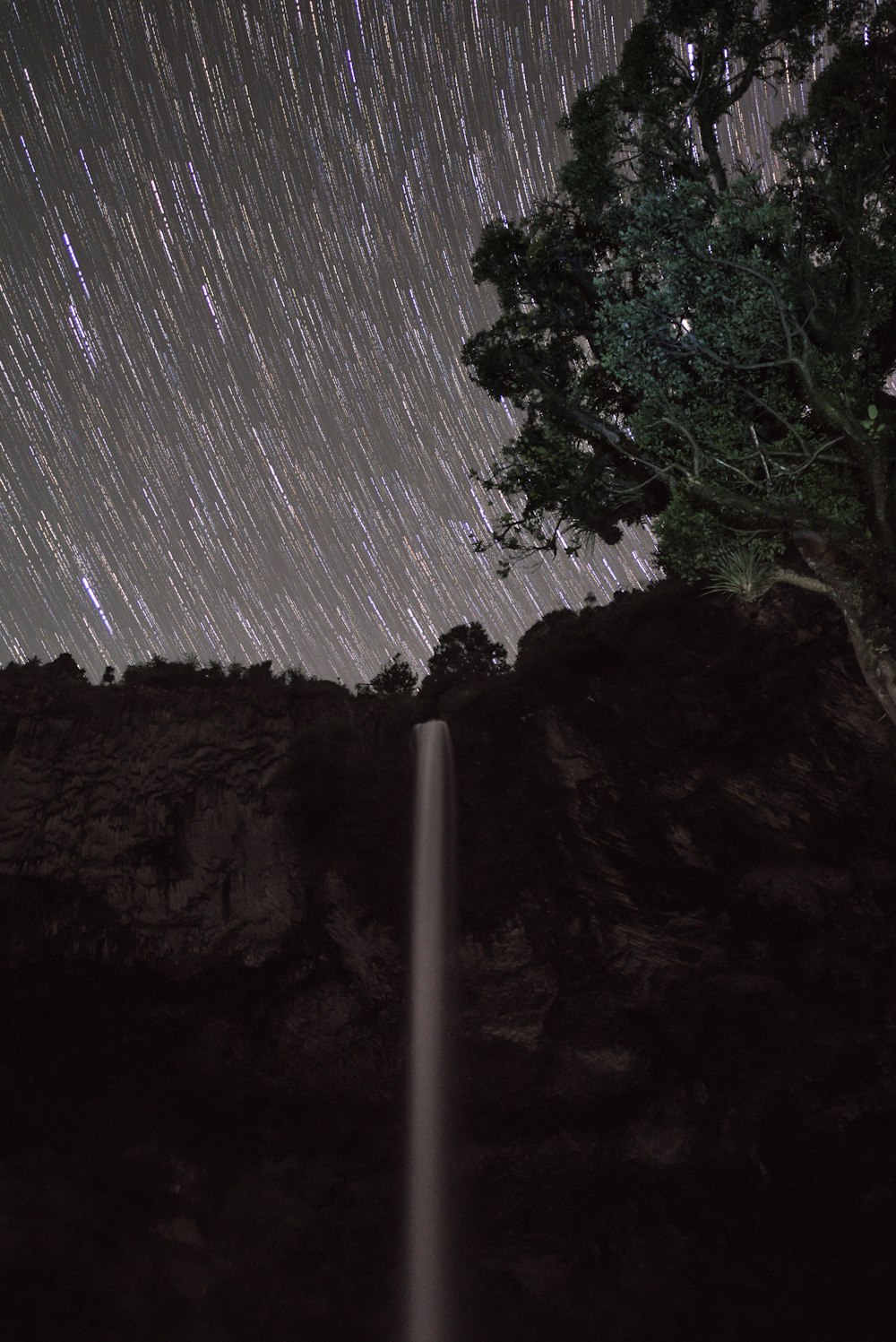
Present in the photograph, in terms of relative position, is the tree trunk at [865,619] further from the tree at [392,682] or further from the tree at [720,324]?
the tree at [392,682]

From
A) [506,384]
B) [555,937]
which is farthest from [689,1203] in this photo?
[506,384]

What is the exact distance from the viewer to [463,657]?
36.2 metres

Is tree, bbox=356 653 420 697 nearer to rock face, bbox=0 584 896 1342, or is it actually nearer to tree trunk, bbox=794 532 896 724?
rock face, bbox=0 584 896 1342

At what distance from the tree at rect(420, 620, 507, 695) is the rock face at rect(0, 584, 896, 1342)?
14.3ft

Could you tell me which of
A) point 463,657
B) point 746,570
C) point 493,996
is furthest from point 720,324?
point 463,657

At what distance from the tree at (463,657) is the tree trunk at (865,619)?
22260mm

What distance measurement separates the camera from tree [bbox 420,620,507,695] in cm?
3353

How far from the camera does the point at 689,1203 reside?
18.8 meters

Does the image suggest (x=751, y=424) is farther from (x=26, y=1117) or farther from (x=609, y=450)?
(x=26, y=1117)

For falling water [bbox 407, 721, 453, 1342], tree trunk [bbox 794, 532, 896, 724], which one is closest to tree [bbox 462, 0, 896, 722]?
tree trunk [bbox 794, 532, 896, 724]

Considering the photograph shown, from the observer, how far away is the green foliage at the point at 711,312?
11.1 meters

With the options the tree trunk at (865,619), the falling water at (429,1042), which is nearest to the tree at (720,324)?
the tree trunk at (865,619)

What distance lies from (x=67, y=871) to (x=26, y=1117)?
6.44 m

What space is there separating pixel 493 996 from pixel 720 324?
17.3m
